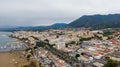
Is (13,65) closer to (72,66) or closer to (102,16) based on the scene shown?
(72,66)

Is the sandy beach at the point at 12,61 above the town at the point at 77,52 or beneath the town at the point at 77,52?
beneath

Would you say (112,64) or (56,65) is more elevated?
(112,64)

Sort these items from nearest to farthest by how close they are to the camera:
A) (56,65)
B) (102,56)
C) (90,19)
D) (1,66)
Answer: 1. (56,65)
2. (1,66)
3. (102,56)
4. (90,19)

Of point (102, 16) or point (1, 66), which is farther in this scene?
point (102, 16)

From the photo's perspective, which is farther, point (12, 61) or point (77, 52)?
point (77, 52)

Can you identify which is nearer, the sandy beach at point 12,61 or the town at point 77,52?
the town at point 77,52

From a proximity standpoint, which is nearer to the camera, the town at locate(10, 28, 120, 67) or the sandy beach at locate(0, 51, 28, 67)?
the town at locate(10, 28, 120, 67)

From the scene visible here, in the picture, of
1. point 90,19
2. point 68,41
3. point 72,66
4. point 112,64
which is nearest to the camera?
point 112,64

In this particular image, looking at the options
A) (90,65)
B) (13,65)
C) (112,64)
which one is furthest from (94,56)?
(112,64)

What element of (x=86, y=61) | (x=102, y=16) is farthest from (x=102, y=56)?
(x=102, y=16)

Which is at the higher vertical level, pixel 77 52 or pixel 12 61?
pixel 77 52

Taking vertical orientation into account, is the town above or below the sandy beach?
above
